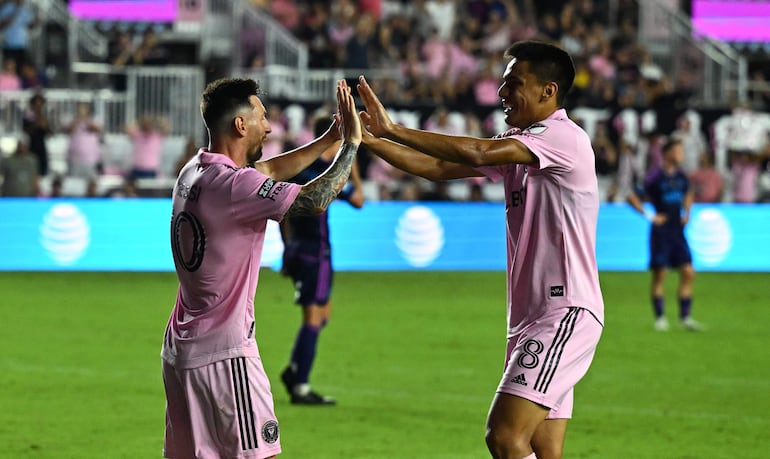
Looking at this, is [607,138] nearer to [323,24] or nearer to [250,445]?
[323,24]

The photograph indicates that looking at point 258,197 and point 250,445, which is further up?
point 258,197

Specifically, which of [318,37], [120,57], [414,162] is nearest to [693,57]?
[318,37]

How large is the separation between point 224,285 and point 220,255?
12 centimetres

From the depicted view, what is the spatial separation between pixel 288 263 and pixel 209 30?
18755mm

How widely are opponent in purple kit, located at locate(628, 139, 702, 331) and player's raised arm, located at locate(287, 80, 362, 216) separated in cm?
1112

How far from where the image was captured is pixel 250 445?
570 cm

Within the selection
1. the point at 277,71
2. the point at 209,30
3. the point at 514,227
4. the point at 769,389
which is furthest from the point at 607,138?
the point at 514,227

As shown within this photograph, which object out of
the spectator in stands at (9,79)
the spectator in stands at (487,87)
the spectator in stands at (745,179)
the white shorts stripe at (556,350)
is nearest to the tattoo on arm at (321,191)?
the white shorts stripe at (556,350)

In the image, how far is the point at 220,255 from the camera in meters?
Answer: 5.75

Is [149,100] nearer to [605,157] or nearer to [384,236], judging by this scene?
[384,236]

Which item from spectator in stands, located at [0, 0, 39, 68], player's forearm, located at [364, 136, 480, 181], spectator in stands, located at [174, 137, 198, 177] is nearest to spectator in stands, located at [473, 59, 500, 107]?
spectator in stands, located at [174, 137, 198, 177]

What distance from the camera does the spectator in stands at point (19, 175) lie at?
22.9m

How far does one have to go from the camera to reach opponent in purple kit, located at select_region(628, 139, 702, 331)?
16562mm

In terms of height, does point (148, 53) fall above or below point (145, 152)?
above
